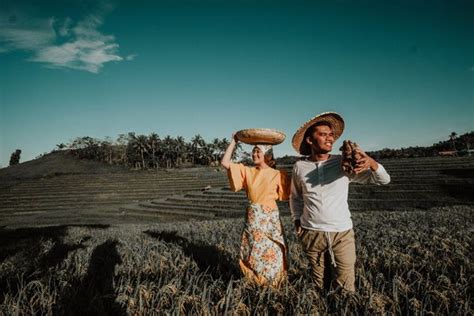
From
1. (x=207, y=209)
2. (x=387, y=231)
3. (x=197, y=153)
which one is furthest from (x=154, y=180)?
(x=197, y=153)

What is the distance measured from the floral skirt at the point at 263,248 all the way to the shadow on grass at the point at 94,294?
47.6 inches

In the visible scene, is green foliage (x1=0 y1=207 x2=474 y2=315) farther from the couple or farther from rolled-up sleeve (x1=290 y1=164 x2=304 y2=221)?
rolled-up sleeve (x1=290 y1=164 x2=304 y2=221)

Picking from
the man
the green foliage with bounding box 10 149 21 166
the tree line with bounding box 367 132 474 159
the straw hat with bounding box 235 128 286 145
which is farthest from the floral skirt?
the green foliage with bounding box 10 149 21 166

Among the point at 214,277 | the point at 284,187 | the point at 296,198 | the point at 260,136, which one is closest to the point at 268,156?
the point at 260,136

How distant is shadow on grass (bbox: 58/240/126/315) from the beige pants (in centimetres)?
171

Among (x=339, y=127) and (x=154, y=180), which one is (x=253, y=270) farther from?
(x=154, y=180)

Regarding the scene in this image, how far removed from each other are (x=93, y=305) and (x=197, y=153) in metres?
96.9

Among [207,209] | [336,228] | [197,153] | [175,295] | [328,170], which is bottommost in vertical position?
[207,209]

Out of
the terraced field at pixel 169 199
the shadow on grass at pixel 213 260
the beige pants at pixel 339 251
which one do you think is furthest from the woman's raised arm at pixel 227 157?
the terraced field at pixel 169 199

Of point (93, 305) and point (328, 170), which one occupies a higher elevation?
point (328, 170)

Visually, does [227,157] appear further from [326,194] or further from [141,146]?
[141,146]

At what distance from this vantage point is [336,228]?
2.37 m

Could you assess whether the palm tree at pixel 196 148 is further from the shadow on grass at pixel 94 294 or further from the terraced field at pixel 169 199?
the shadow on grass at pixel 94 294

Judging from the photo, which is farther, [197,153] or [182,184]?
[197,153]
